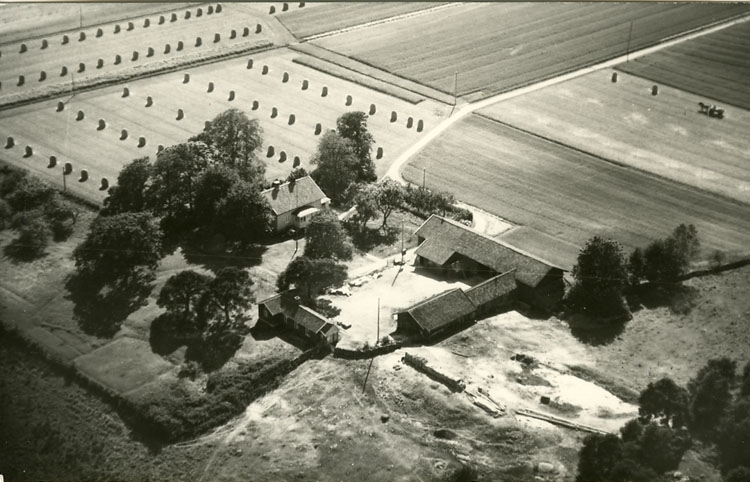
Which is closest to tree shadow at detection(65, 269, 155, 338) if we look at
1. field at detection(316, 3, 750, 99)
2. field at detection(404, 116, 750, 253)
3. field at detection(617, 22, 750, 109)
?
field at detection(404, 116, 750, 253)

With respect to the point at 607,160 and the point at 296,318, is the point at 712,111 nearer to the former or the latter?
the point at 607,160

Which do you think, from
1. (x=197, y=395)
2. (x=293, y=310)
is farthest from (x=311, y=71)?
(x=197, y=395)

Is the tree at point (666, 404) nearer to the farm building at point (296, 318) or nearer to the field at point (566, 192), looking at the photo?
the farm building at point (296, 318)

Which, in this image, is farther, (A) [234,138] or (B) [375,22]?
(B) [375,22]

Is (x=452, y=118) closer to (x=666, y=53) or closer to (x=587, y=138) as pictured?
(x=587, y=138)

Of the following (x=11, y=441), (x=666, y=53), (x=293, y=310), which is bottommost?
(x=11, y=441)

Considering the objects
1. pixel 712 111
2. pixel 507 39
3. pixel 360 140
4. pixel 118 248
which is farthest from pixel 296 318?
pixel 507 39

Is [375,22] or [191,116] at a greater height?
[375,22]
